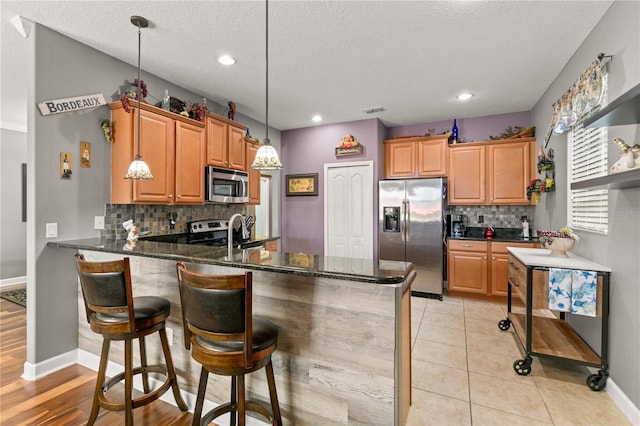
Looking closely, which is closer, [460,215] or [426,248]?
[426,248]

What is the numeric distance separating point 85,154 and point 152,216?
0.85 meters

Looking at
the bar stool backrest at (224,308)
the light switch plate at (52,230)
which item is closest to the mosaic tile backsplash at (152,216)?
the light switch plate at (52,230)

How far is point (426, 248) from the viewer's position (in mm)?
4457

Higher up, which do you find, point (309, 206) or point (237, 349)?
point (309, 206)

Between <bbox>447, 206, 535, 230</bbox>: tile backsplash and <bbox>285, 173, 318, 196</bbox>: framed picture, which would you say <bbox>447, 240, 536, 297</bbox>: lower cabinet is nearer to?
<bbox>447, 206, 535, 230</bbox>: tile backsplash

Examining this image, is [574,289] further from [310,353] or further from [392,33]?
[392,33]

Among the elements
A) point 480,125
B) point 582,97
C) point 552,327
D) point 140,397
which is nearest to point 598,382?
point 552,327

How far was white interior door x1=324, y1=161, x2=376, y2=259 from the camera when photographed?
4883 millimetres

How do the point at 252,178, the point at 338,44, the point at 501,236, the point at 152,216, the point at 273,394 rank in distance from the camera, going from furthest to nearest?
the point at 501,236, the point at 252,178, the point at 152,216, the point at 338,44, the point at 273,394

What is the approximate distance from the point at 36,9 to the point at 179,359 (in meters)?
2.70

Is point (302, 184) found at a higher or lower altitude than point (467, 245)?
higher

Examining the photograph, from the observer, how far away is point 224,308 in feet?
4.31

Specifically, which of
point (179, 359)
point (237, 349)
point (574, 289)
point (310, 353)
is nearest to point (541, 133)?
point (574, 289)

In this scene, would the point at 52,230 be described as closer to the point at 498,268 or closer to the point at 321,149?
the point at 321,149
